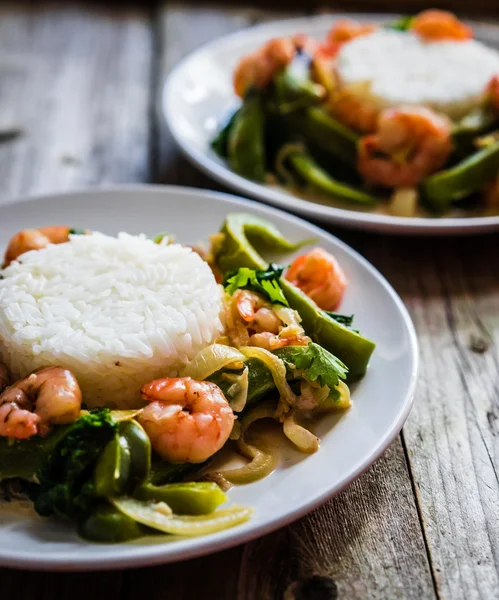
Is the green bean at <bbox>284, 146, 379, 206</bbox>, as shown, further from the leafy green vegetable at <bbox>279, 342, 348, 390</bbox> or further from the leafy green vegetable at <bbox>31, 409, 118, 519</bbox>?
the leafy green vegetable at <bbox>31, 409, 118, 519</bbox>

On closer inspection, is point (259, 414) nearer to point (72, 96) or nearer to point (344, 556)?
point (344, 556)

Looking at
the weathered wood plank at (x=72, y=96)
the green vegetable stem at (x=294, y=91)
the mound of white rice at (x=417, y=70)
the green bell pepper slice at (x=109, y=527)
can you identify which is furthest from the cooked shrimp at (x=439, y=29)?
the green bell pepper slice at (x=109, y=527)

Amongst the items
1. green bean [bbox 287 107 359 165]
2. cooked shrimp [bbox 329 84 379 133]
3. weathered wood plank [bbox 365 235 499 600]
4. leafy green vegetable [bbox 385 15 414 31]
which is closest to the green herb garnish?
weathered wood plank [bbox 365 235 499 600]

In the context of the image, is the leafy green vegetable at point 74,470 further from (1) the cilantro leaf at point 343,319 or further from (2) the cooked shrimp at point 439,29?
(2) the cooked shrimp at point 439,29

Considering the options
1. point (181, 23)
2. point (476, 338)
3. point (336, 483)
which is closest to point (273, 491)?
point (336, 483)

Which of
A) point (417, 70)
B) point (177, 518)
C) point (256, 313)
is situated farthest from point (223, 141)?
point (177, 518)

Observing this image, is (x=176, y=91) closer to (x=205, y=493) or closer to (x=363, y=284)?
(x=363, y=284)

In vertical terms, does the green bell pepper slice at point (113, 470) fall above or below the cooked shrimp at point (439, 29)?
below
